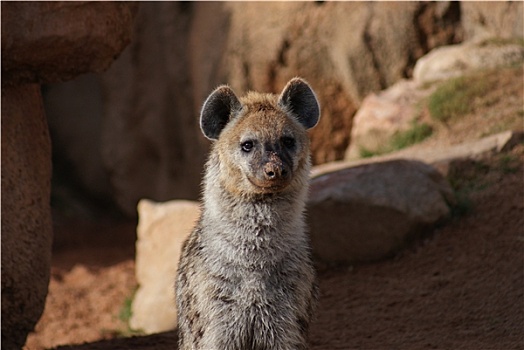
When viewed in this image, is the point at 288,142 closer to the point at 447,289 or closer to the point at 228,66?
the point at 447,289

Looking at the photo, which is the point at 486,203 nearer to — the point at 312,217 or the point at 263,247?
the point at 312,217

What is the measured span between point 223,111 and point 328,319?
2.51 m

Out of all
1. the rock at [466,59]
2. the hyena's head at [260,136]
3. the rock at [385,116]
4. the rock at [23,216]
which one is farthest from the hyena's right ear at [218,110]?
the rock at [466,59]

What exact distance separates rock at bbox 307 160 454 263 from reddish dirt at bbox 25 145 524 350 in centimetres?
14

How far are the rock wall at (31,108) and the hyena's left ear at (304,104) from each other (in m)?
2.08

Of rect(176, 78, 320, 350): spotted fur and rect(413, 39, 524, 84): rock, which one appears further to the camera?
rect(413, 39, 524, 84): rock

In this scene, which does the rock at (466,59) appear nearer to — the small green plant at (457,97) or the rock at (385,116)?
the rock at (385,116)

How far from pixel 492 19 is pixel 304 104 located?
17.4ft

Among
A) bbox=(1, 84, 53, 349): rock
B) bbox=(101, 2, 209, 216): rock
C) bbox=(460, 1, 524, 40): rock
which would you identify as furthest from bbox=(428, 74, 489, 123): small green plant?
bbox=(101, 2, 209, 216): rock

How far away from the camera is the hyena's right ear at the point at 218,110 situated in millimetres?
5391

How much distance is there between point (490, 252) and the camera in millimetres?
7301

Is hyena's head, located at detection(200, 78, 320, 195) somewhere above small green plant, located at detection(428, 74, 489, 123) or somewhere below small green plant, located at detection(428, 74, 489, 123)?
above

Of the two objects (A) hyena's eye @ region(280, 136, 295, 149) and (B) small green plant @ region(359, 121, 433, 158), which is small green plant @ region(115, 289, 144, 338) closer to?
(B) small green plant @ region(359, 121, 433, 158)

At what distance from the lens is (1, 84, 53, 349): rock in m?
7.01
